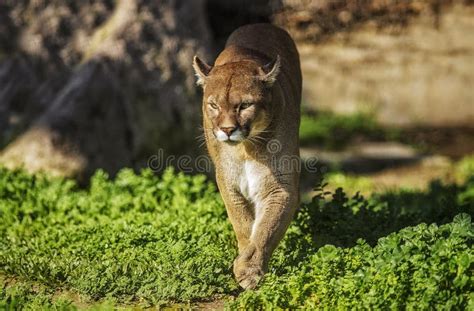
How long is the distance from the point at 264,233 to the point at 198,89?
201 inches

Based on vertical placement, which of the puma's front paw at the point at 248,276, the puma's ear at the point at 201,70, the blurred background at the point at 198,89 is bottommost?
the blurred background at the point at 198,89

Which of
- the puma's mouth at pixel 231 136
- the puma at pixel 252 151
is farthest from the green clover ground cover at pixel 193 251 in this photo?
the puma's mouth at pixel 231 136

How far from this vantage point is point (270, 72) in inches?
281

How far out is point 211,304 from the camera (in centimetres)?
663

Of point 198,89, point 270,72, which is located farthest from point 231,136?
point 198,89

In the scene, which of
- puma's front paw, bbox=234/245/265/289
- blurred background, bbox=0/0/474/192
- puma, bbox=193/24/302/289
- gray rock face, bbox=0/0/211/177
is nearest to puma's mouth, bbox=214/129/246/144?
puma, bbox=193/24/302/289

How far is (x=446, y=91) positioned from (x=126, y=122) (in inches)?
260

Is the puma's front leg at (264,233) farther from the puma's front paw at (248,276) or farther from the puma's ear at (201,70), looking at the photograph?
the puma's ear at (201,70)

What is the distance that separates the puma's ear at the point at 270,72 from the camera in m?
7.13

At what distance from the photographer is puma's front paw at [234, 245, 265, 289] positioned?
6738mm

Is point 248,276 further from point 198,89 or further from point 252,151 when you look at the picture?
point 198,89

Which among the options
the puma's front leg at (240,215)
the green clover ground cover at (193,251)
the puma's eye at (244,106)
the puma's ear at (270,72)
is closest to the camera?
the green clover ground cover at (193,251)

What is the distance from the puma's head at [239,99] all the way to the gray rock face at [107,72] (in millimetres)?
3700

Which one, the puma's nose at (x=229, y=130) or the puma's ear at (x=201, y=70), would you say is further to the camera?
the puma's ear at (x=201, y=70)
